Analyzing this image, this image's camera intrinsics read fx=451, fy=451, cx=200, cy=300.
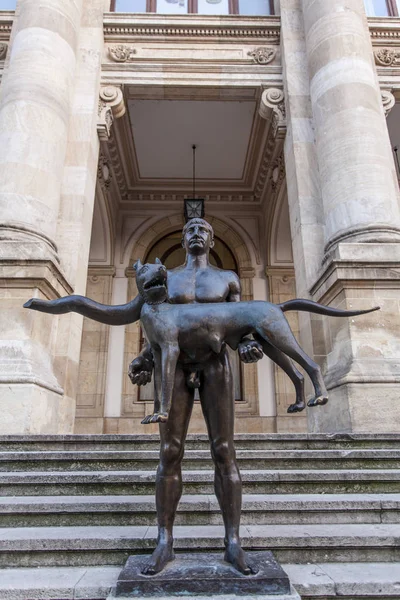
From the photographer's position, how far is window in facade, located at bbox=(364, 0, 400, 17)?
33.2ft

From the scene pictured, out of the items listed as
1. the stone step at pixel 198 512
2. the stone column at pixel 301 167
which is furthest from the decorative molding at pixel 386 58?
the stone step at pixel 198 512

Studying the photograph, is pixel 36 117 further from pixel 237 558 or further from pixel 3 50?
pixel 237 558

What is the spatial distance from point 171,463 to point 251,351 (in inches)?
31.0

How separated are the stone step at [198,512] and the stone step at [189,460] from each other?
29.7 inches

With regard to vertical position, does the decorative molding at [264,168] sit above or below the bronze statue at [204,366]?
above

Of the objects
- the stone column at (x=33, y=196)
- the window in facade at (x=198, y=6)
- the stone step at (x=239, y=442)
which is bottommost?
the stone step at (x=239, y=442)

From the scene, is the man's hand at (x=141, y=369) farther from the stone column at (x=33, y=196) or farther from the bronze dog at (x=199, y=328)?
the stone column at (x=33, y=196)

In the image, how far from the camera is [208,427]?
8.57 ft

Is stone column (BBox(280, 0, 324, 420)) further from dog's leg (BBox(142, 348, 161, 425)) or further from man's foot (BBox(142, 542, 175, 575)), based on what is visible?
man's foot (BBox(142, 542, 175, 575))

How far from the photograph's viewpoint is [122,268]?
13133mm

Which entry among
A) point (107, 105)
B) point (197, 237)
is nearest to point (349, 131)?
point (107, 105)

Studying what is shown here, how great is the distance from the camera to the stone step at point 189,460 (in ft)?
13.8

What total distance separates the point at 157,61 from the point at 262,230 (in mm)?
A: 5760

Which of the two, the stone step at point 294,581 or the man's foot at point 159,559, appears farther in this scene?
the stone step at point 294,581
